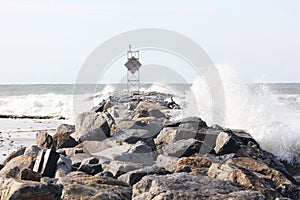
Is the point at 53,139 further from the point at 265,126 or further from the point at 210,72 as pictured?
the point at 210,72

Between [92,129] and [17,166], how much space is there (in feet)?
9.01

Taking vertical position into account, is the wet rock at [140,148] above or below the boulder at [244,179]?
above

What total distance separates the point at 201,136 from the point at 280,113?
18.1 feet

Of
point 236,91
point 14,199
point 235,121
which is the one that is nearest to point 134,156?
point 14,199

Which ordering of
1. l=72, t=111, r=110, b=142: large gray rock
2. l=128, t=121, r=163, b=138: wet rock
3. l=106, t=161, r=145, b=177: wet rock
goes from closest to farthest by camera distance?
l=106, t=161, r=145, b=177: wet rock → l=72, t=111, r=110, b=142: large gray rock → l=128, t=121, r=163, b=138: wet rock

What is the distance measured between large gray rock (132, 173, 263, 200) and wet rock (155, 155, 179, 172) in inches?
42.3

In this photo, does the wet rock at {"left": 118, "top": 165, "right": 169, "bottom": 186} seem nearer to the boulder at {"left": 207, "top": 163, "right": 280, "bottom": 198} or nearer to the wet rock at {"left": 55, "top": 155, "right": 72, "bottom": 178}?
the boulder at {"left": 207, "top": 163, "right": 280, "bottom": 198}

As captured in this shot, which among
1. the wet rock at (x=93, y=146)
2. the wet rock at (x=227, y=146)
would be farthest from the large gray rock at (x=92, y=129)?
the wet rock at (x=227, y=146)

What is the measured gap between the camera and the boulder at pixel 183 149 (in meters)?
8.38

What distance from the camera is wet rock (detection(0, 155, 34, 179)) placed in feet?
22.4

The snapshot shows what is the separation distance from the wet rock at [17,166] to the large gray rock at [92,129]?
2.37 m

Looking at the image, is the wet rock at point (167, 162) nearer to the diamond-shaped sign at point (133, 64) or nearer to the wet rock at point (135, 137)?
the wet rock at point (135, 137)

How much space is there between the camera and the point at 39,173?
6.55m

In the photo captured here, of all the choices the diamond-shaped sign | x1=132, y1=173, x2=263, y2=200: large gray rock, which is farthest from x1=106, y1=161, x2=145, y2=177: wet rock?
the diamond-shaped sign
